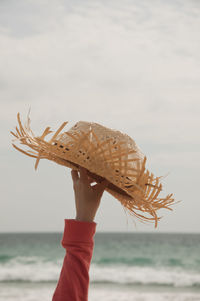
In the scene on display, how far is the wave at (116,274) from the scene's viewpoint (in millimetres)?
10289

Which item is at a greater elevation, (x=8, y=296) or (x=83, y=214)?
(x=83, y=214)

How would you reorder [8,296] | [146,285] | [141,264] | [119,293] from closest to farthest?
[8,296] < [119,293] < [146,285] < [141,264]

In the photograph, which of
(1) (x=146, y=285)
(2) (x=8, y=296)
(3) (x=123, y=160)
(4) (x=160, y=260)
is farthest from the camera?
(4) (x=160, y=260)

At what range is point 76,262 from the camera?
1168 mm

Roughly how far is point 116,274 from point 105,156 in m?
11.0

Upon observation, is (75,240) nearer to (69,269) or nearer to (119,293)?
(69,269)

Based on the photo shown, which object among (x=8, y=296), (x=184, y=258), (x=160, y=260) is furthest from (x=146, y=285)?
(x=184, y=258)

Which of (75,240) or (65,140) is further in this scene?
(65,140)

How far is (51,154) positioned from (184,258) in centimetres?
1570

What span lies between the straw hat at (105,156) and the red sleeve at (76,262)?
0.16 m

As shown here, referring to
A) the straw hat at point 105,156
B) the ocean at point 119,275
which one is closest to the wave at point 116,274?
the ocean at point 119,275

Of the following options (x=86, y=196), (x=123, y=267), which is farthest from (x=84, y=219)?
(x=123, y=267)

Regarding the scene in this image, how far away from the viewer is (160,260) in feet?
50.5

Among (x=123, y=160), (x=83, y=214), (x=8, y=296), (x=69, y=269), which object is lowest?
(x=8, y=296)
